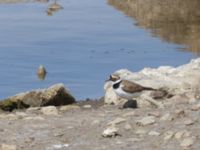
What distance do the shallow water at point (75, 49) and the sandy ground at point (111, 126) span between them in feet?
13.4

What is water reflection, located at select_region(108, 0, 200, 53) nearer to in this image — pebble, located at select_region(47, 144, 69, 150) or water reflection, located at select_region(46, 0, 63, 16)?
water reflection, located at select_region(46, 0, 63, 16)

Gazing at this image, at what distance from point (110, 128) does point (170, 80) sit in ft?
12.9

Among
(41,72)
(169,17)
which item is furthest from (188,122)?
(169,17)

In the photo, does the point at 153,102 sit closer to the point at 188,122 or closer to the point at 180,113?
the point at 180,113

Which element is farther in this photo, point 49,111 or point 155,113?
point 49,111

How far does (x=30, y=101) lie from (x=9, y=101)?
379 mm

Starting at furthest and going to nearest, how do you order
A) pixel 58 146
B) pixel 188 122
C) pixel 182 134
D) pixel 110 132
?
pixel 188 122 → pixel 110 132 → pixel 58 146 → pixel 182 134

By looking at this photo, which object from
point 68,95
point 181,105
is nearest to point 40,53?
point 68,95

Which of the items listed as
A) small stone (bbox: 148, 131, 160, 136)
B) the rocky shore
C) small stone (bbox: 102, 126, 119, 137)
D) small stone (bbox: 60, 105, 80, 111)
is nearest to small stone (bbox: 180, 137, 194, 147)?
the rocky shore

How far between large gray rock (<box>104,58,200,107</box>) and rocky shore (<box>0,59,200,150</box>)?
1.76ft

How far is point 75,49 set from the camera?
792 inches

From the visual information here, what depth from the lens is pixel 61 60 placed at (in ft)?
61.4

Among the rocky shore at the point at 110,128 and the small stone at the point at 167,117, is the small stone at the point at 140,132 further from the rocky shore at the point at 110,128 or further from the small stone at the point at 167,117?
the small stone at the point at 167,117

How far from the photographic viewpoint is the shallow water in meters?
16.7
